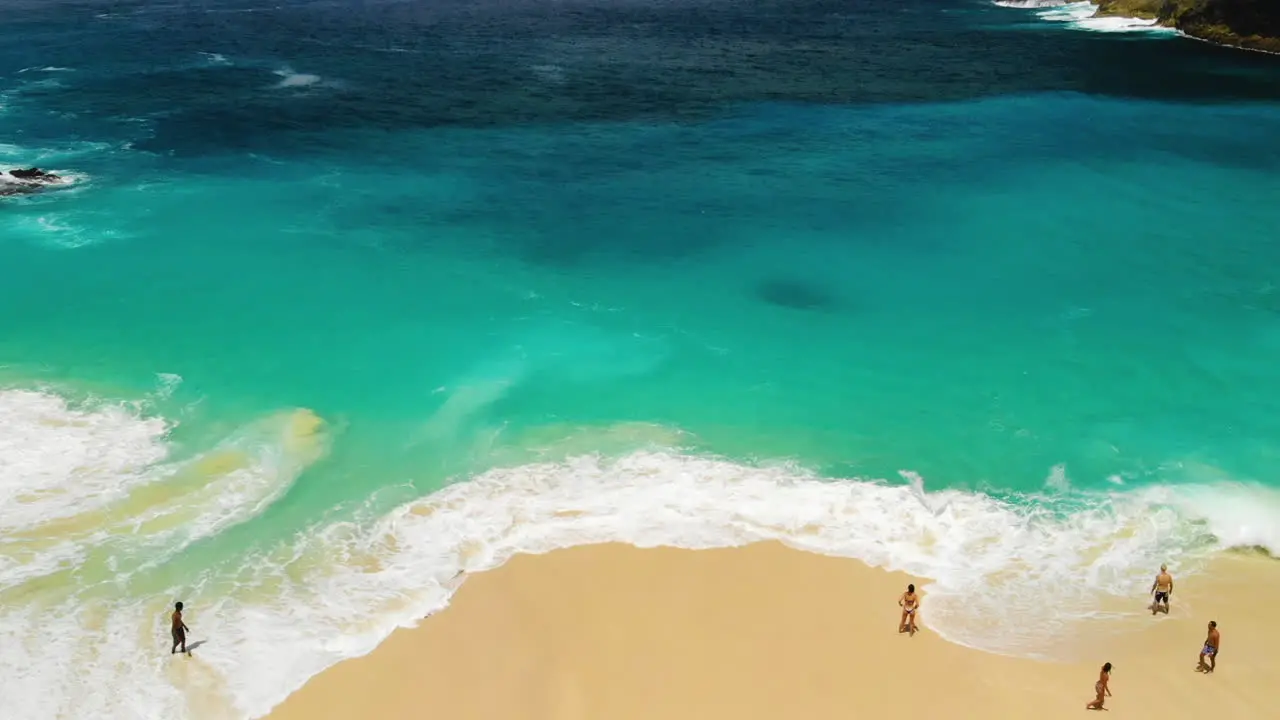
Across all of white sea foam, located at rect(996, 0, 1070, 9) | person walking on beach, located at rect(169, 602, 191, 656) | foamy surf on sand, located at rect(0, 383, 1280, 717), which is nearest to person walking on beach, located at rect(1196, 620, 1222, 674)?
foamy surf on sand, located at rect(0, 383, 1280, 717)

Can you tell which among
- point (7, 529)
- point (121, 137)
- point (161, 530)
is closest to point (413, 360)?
point (161, 530)

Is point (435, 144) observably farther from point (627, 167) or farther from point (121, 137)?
point (121, 137)

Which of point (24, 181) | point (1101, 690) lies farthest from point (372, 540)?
point (24, 181)

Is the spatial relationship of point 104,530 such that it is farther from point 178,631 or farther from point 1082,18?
point 1082,18

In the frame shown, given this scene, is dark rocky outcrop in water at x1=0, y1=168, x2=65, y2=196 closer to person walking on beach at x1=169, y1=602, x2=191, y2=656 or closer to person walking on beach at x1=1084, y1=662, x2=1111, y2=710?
person walking on beach at x1=169, y1=602, x2=191, y2=656

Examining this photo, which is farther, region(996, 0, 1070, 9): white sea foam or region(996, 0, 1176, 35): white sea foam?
region(996, 0, 1070, 9): white sea foam
